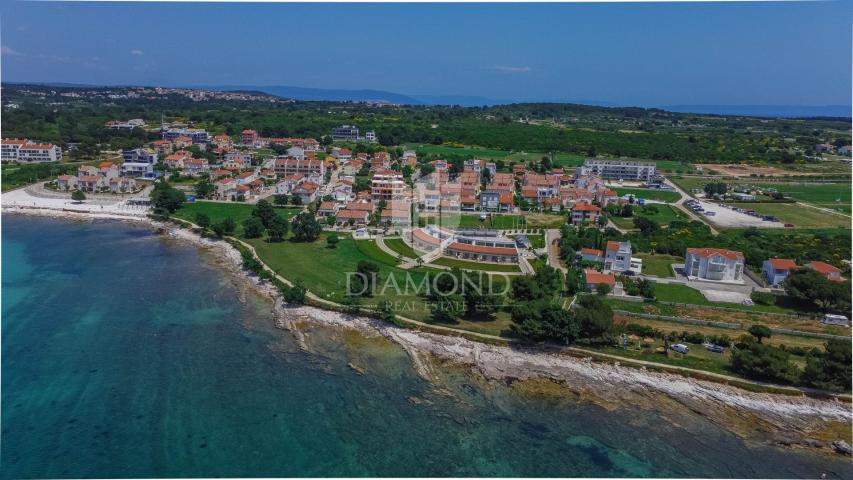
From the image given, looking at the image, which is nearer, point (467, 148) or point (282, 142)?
point (282, 142)

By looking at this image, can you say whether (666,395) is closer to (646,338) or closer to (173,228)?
(646,338)

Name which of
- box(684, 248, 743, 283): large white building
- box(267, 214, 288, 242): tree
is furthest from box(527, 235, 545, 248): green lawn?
box(267, 214, 288, 242): tree

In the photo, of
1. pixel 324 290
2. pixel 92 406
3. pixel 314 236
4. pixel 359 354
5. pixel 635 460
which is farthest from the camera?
pixel 314 236

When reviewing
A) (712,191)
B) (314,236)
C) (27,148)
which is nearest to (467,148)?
(712,191)

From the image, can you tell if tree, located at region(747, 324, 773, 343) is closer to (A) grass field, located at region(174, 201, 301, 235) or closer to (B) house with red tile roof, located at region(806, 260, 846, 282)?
A: (B) house with red tile roof, located at region(806, 260, 846, 282)

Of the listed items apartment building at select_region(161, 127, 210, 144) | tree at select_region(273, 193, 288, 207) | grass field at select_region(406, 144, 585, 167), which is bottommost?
tree at select_region(273, 193, 288, 207)

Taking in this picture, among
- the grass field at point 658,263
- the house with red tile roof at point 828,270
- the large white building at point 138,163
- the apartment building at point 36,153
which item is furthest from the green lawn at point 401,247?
the apartment building at point 36,153

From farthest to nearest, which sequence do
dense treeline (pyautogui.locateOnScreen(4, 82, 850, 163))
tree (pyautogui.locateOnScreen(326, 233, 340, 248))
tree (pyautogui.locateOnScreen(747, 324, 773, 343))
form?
dense treeline (pyautogui.locateOnScreen(4, 82, 850, 163)) < tree (pyautogui.locateOnScreen(326, 233, 340, 248)) < tree (pyautogui.locateOnScreen(747, 324, 773, 343))
